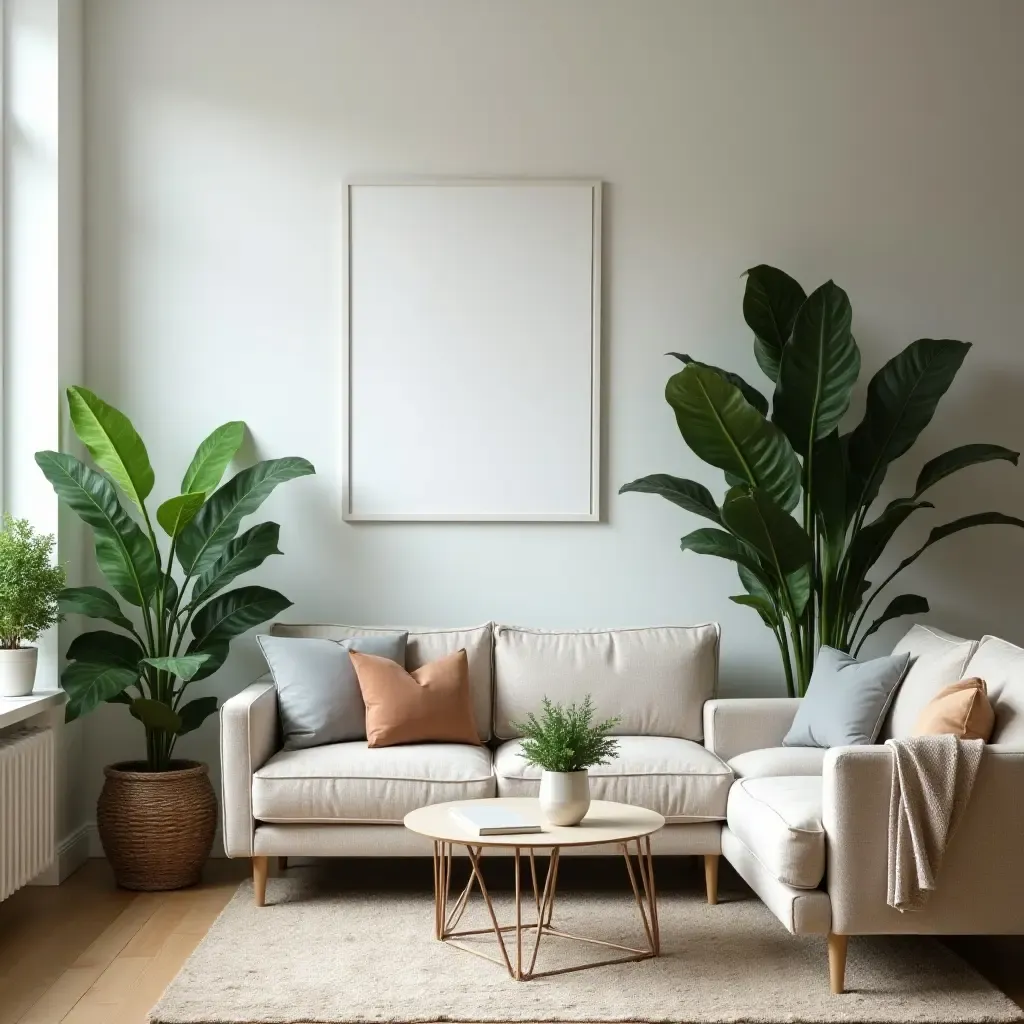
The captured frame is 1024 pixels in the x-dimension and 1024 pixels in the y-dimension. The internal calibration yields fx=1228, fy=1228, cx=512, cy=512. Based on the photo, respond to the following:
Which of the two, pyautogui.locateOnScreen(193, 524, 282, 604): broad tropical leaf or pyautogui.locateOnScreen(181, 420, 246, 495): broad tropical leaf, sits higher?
pyautogui.locateOnScreen(181, 420, 246, 495): broad tropical leaf

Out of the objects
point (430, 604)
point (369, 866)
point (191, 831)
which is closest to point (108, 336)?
point (430, 604)

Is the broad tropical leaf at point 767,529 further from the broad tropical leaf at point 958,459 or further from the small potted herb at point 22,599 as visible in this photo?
the small potted herb at point 22,599

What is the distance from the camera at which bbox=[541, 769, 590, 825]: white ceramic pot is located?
321 centimetres

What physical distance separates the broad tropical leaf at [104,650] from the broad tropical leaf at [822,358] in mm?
2434

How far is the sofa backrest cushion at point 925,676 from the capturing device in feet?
11.9

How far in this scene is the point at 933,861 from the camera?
3.00 meters

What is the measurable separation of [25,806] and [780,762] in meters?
2.35

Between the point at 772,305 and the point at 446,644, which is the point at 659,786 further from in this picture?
the point at 772,305

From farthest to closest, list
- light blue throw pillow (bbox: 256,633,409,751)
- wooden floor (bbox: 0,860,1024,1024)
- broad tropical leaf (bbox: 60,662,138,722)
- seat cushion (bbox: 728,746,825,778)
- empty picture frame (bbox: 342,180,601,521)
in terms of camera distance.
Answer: empty picture frame (bbox: 342,180,601,521) → light blue throw pillow (bbox: 256,633,409,751) → broad tropical leaf (bbox: 60,662,138,722) → seat cushion (bbox: 728,746,825,778) → wooden floor (bbox: 0,860,1024,1024)

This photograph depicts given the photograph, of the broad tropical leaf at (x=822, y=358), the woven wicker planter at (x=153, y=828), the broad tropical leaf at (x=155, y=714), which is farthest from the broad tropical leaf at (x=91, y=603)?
the broad tropical leaf at (x=822, y=358)

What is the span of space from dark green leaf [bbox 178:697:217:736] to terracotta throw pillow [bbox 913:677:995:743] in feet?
7.95

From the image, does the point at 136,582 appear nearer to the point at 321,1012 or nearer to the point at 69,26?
the point at 321,1012

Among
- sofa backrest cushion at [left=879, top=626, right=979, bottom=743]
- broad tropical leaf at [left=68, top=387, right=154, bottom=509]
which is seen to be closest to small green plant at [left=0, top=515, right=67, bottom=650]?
broad tropical leaf at [left=68, top=387, right=154, bottom=509]

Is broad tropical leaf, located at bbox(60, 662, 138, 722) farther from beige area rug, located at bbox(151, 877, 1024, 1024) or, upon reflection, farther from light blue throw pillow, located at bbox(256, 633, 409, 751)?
beige area rug, located at bbox(151, 877, 1024, 1024)
